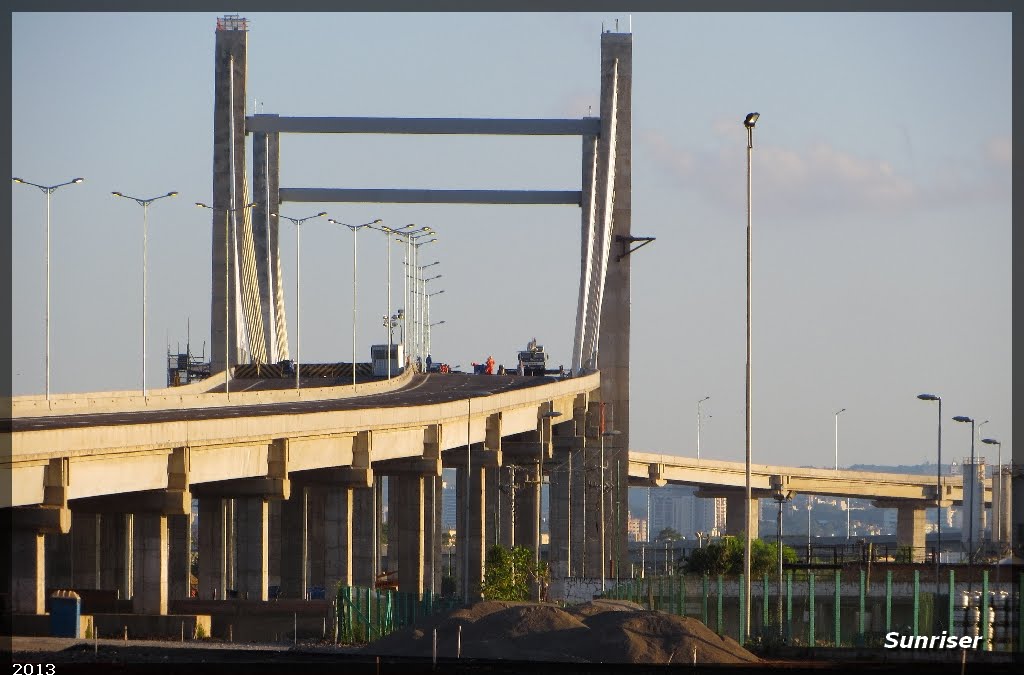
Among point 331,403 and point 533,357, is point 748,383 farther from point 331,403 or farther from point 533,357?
point 533,357

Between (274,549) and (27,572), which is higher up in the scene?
(27,572)

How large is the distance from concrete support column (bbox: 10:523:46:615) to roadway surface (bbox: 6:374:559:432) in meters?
2.60

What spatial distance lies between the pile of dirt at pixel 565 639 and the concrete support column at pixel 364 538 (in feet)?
147

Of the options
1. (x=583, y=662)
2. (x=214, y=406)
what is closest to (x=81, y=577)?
(x=214, y=406)

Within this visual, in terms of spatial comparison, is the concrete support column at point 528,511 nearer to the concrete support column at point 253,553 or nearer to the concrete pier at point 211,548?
the concrete support column at point 253,553

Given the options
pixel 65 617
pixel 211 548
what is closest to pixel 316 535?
pixel 211 548

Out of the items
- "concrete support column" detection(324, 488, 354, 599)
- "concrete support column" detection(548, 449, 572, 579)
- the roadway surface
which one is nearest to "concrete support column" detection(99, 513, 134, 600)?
the roadway surface

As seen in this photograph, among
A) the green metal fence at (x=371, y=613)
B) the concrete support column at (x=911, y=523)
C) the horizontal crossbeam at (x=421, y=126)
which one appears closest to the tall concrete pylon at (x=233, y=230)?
the horizontal crossbeam at (x=421, y=126)

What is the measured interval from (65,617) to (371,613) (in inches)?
384

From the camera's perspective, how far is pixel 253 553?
264 ft

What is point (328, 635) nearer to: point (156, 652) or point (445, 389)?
point (156, 652)

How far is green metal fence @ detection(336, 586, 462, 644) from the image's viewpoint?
179ft

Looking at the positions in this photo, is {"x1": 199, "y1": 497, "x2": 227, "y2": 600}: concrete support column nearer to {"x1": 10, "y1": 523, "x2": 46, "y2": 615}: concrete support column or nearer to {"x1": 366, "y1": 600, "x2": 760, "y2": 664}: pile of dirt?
{"x1": 10, "y1": 523, "x2": 46, "y2": 615}: concrete support column

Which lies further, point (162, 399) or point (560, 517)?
point (560, 517)
